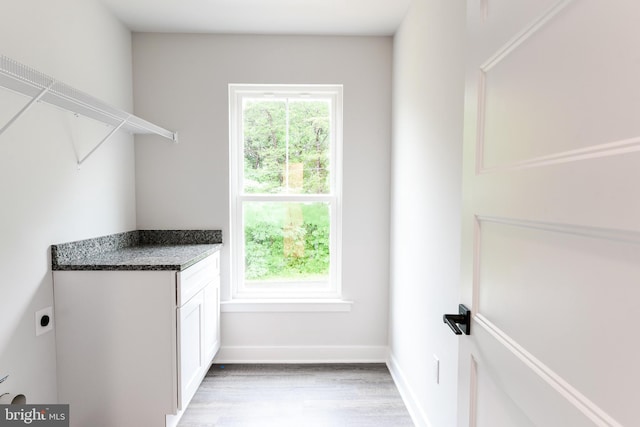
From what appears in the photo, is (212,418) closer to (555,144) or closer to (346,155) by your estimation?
(346,155)

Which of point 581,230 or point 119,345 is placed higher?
point 581,230

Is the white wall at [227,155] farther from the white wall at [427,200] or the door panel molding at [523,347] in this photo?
the door panel molding at [523,347]

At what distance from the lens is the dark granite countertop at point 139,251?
→ 172cm

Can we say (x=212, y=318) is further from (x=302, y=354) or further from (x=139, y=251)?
(x=302, y=354)

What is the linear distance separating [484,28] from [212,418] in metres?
2.30

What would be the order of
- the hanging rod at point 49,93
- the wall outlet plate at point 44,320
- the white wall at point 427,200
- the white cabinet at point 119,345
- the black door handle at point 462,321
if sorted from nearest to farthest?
the black door handle at point 462,321 < the hanging rod at point 49,93 < the white wall at point 427,200 < the wall outlet plate at point 44,320 < the white cabinet at point 119,345

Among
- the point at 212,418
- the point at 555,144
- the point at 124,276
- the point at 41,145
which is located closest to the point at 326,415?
the point at 212,418

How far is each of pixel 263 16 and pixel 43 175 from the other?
1.63 m

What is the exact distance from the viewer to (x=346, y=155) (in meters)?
2.60

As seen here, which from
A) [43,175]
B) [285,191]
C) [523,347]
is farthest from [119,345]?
[523,347]

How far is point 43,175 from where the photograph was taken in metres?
1.65

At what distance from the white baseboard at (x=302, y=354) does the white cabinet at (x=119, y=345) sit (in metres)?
0.86

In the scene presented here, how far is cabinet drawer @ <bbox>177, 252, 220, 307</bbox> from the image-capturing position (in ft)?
5.82

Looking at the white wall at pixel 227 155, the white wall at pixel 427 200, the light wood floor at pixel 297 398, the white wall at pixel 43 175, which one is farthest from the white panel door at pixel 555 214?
the white wall at pixel 43 175
